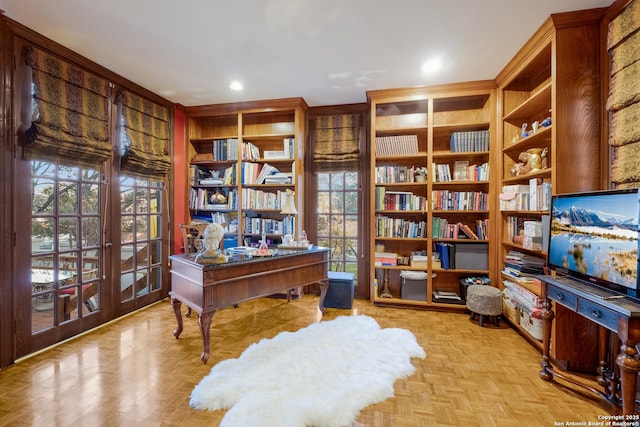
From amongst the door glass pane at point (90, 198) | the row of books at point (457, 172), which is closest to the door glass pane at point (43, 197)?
the door glass pane at point (90, 198)

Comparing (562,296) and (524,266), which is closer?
(562,296)

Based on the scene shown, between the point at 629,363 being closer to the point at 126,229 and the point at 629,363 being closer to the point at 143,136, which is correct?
the point at 126,229

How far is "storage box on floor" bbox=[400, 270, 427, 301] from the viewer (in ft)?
10.9

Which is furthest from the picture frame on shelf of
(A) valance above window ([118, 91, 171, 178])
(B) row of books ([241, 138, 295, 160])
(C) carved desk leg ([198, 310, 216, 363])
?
(A) valance above window ([118, 91, 171, 178])

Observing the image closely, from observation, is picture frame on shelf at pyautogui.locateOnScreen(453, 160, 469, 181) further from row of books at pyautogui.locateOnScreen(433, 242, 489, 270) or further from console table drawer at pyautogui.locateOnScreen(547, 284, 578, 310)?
console table drawer at pyautogui.locateOnScreen(547, 284, 578, 310)

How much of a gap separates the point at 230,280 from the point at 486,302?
2.52 metres

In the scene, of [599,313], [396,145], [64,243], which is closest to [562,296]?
[599,313]

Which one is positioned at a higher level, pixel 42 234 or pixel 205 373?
pixel 42 234

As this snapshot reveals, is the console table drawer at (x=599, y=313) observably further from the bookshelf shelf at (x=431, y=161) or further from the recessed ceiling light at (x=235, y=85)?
the recessed ceiling light at (x=235, y=85)

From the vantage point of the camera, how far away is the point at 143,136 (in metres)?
3.26

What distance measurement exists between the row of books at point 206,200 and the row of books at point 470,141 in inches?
116

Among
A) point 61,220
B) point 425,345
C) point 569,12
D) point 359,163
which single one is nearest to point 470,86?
point 569,12

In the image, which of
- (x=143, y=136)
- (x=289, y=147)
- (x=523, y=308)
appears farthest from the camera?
(x=289, y=147)

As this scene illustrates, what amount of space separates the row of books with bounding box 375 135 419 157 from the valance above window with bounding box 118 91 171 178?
9.06ft
